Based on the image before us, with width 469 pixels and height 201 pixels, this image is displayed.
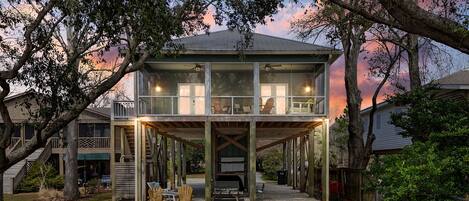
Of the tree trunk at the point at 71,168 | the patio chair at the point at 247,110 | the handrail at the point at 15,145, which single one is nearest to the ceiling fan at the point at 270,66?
the patio chair at the point at 247,110

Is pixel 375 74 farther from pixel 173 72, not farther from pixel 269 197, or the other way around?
pixel 173 72

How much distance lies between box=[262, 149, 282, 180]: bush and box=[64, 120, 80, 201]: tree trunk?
56.9ft

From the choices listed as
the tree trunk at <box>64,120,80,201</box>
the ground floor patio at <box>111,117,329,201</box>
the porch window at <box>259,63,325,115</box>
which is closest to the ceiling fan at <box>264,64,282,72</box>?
the porch window at <box>259,63,325,115</box>

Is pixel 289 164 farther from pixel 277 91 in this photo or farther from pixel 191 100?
pixel 191 100

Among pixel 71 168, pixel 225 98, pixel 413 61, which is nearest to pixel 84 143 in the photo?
pixel 71 168

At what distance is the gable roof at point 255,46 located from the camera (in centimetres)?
2036

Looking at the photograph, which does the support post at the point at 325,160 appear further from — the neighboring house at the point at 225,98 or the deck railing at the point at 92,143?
the deck railing at the point at 92,143

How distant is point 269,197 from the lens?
73.4ft

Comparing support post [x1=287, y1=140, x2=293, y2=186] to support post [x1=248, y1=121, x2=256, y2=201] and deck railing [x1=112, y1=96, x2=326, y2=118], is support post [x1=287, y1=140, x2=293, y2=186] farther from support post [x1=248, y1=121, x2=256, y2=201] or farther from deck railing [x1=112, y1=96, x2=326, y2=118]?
support post [x1=248, y1=121, x2=256, y2=201]

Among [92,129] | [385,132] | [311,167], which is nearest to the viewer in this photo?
[311,167]

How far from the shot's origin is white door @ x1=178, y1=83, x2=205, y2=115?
21828mm

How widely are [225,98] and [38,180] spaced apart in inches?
619

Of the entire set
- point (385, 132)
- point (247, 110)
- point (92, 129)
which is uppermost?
point (247, 110)

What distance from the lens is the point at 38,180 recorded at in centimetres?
3153
